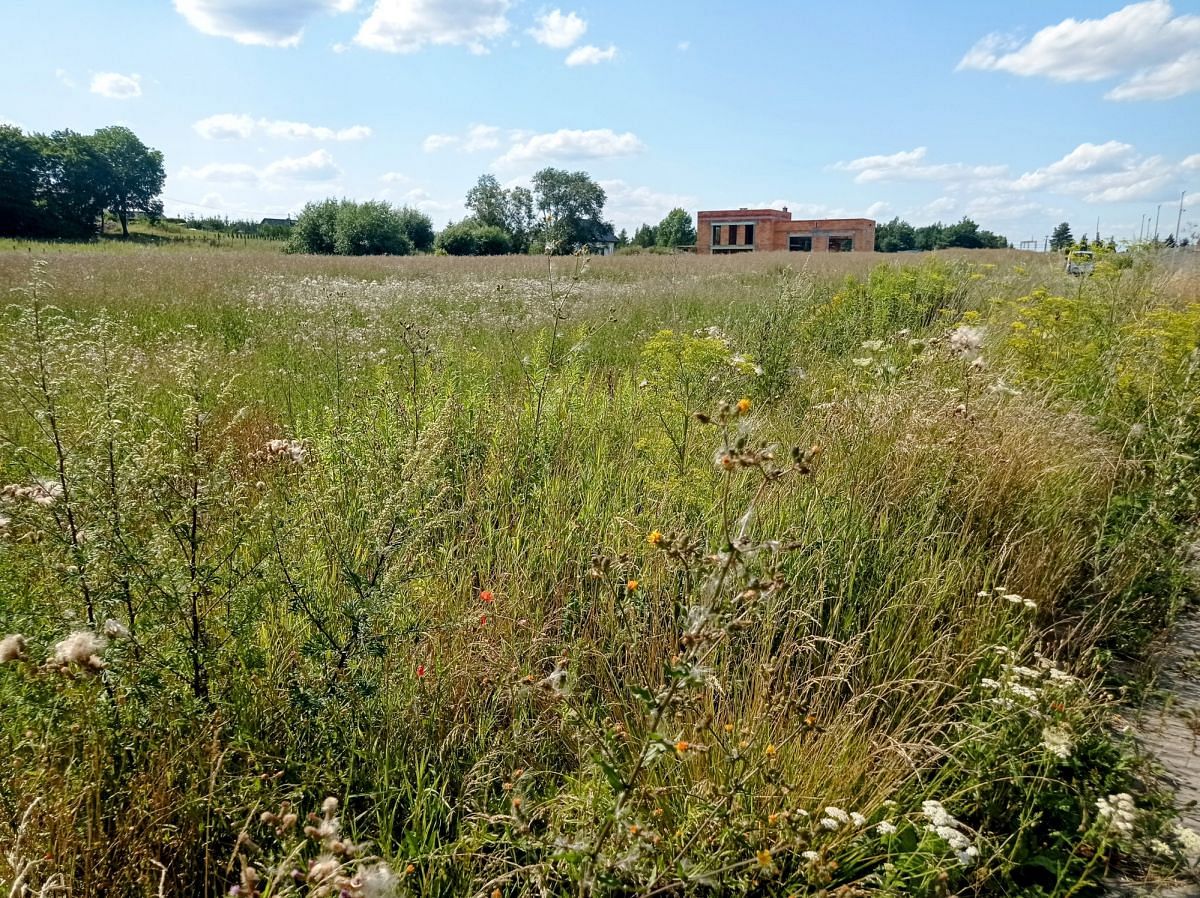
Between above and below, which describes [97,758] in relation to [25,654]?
below

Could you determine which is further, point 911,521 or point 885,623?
point 911,521

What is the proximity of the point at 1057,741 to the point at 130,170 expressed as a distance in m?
89.9

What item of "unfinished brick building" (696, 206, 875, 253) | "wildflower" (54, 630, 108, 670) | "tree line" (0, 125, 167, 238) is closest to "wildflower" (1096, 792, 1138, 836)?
"wildflower" (54, 630, 108, 670)

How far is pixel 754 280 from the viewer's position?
13.9m

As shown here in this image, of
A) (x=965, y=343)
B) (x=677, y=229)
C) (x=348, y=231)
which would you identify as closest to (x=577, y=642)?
(x=965, y=343)

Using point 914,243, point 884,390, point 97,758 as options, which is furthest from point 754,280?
point 914,243

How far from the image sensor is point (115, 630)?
5.22 ft

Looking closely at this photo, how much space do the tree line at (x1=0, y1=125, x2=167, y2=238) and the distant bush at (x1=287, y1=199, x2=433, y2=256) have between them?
1766cm

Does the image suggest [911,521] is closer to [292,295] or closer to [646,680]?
[646,680]

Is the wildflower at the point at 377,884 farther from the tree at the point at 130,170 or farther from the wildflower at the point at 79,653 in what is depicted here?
the tree at the point at 130,170

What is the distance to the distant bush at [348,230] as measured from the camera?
38.0 metres

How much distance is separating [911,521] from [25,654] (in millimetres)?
3093

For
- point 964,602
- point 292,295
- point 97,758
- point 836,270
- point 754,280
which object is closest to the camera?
point 97,758

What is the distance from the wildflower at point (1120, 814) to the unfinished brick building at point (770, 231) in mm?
66526
